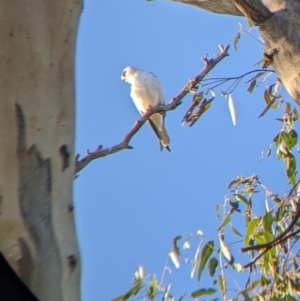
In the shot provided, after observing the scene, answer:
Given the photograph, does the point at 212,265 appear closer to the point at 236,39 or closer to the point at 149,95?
the point at 236,39

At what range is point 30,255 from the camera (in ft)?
3.34

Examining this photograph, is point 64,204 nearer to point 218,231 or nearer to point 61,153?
point 61,153

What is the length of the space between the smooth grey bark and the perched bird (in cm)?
317

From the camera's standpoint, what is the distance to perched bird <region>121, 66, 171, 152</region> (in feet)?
16.9

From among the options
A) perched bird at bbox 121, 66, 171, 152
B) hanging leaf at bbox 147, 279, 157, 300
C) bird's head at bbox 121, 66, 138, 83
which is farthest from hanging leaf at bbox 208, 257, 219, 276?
bird's head at bbox 121, 66, 138, 83

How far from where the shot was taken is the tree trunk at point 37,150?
40.1 inches

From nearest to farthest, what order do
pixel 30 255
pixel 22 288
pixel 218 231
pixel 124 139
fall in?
pixel 22 288 → pixel 30 255 → pixel 124 139 → pixel 218 231

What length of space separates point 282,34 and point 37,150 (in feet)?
3.34

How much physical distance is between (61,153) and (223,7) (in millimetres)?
1296

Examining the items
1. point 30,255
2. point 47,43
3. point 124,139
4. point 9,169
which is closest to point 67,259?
point 30,255

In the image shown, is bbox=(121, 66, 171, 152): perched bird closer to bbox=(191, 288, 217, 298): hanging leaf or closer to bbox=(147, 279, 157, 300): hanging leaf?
bbox=(147, 279, 157, 300): hanging leaf

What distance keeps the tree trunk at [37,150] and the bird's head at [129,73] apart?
457 centimetres

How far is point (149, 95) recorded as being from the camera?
5.36 meters

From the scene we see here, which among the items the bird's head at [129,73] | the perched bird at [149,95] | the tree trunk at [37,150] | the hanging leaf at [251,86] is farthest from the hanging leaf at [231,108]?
the bird's head at [129,73]
